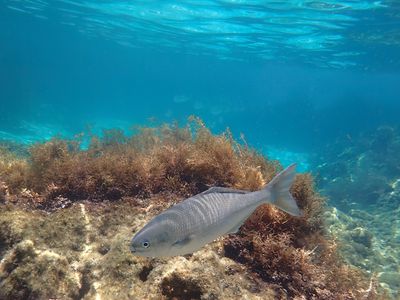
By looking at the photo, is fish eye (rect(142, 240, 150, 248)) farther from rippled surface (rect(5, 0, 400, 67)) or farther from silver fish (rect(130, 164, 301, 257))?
rippled surface (rect(5, 0, 400, 67))

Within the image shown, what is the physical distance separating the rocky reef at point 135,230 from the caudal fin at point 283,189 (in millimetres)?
1114

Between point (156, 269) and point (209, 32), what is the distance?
116ft

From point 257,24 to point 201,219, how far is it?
29376 millimetres

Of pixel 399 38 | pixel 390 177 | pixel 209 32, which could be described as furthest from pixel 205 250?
pixel 209 32

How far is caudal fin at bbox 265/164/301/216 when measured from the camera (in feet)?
12.1

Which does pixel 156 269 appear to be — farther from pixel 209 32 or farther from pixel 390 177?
pixel 209 32

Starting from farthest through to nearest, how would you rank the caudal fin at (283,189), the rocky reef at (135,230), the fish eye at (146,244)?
1. the rocky reef at (135,230)
2. the caudal fin at (283,189)
3. the fish eye at (146,244)

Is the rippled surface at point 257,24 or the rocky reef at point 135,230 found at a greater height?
the rippled surface at point 257,24

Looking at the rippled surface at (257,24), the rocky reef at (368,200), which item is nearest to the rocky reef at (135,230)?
the rocky reef at (368,200)

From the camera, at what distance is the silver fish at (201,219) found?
2.74 metres

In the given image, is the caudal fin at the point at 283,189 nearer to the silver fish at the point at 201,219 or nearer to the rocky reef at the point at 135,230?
the silver fish at the point at 201,219

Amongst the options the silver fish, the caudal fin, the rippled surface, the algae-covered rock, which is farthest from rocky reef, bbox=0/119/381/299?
the rippled surface

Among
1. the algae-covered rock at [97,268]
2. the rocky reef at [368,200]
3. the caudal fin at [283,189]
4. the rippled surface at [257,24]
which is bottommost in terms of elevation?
the rocky reef at [368,200]

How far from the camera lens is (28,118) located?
142 ft
